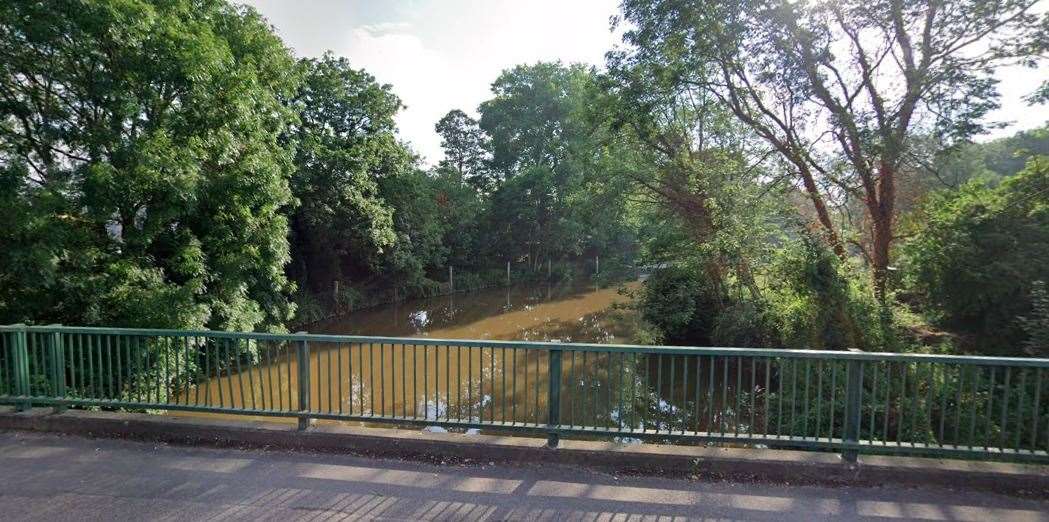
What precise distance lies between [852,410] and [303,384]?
437cm

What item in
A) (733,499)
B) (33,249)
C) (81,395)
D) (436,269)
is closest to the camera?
(733,499)

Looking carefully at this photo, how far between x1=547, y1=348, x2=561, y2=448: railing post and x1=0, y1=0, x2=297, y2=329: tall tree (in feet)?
24.3

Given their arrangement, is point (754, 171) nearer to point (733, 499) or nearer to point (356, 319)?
point (733, 499)

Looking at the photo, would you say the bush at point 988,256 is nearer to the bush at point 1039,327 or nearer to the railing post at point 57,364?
the bush at point 1039,327

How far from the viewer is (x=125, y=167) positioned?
27.6 ft

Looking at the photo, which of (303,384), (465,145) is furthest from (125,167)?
→ (465,145)

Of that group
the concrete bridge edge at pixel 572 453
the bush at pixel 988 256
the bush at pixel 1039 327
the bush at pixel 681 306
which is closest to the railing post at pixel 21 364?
the concrete bridge edge at pixel 572 453

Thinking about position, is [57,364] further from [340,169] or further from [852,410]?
[340,169]

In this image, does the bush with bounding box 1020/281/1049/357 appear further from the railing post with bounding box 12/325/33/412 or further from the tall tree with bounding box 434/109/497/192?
the tall tree with bounding box 434/109/497/192

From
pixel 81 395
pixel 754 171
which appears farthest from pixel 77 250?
pixel 754 171

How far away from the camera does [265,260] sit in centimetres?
1089

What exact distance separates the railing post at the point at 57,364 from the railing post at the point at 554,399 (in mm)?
4557

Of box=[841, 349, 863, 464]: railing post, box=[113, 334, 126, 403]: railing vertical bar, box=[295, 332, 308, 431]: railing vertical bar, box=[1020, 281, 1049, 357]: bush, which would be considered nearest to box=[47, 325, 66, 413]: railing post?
box=[113, 334, 126, 403]: railing vertical bar

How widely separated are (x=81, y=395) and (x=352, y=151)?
601 inches
